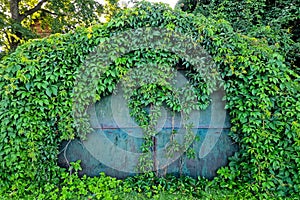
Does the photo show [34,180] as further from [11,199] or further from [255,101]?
[255,101]

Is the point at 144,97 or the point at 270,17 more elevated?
the point at 270,17

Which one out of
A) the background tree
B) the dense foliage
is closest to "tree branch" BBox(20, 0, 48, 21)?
the dense foliage

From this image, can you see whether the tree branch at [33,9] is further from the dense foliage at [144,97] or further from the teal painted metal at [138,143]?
the teal painted metal at [138,143]

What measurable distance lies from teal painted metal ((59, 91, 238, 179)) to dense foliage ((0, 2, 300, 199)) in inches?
6.9

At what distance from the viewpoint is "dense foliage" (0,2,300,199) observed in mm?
2344

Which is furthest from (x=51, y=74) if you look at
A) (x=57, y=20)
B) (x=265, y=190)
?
(x=57, y=20)

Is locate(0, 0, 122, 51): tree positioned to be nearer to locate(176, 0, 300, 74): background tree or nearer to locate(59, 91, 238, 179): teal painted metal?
locate(176, 0, 300, 74): background tree

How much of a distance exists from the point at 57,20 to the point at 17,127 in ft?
15.7

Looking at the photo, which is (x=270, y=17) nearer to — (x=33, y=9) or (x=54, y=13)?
(x=54, y=13)

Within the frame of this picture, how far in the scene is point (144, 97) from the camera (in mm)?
2674

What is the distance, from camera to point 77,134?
267 cm

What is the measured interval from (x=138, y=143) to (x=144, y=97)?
0.63 m

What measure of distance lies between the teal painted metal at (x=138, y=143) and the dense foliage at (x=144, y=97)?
6.9 inches

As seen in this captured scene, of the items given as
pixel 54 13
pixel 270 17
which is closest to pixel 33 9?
pixel 54 13
